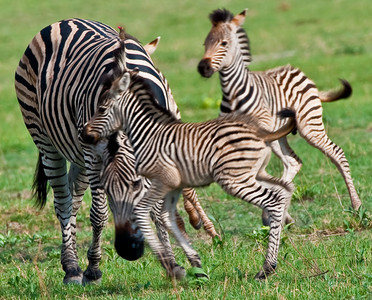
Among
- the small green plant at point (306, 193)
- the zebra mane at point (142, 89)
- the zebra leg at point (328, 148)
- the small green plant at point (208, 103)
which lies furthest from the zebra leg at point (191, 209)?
the small green plant at point (208, 103)

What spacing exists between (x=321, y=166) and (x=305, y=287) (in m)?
5.22

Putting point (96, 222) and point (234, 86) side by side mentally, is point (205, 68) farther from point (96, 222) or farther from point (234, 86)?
point (96, 222)

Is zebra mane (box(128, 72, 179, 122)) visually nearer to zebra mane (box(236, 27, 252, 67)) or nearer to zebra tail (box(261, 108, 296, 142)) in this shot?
zebra tail (box(261, 108, 296, 142))

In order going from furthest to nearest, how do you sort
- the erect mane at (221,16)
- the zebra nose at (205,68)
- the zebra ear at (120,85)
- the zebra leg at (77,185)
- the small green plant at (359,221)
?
the erect mane at (221,16) → the zebra nose at (205,68) → the zebra leg at (77,185) → the small green plant at (359,221) → the zebra ear at (120,85)

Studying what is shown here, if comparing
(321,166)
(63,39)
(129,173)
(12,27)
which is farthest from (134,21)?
(129,173)

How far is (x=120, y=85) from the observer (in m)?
5.54

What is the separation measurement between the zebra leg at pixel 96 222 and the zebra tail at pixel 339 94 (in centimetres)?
359

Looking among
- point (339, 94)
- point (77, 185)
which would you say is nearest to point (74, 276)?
point (77, 185)

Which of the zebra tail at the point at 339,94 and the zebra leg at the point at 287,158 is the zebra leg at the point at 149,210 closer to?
the zebra leg at the point at 287,158

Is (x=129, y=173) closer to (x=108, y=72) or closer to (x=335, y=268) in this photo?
(x=108, y=72)

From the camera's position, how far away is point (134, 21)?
31.8 metres

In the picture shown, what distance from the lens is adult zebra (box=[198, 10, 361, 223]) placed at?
8.12 m

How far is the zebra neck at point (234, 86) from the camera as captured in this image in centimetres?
817

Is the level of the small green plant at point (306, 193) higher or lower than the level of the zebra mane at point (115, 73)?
lower
